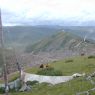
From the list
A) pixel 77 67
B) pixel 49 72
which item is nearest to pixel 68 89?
pixel 49 72

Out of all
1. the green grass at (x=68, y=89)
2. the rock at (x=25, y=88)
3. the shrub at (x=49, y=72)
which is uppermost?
the green grass at (x=68, y=89)

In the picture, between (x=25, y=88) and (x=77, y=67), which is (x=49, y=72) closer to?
(x=77, y=67)

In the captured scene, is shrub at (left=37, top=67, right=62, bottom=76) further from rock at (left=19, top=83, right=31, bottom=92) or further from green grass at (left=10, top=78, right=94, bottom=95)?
green grass at (left=10, top=78, right=94, bottom=95)

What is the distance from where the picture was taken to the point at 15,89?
5534 centimetres

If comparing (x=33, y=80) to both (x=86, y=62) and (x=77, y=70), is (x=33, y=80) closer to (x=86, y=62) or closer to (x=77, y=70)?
(x=77, y=70)

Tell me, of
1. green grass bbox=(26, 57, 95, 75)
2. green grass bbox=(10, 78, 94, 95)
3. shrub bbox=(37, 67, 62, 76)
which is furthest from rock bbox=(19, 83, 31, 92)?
green grass bbox=(26, 57, 95, 75)

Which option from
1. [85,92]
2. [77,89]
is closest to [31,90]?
[77,89]

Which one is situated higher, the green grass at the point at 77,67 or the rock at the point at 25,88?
the green grass at the point at 77,67

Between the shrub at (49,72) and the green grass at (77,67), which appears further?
the green grass at (77,67)

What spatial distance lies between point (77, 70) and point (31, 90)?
515 inches

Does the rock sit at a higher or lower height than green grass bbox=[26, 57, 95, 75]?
lower

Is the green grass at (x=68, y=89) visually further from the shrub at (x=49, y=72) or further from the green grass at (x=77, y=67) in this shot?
the green grass at (x=77, y=67)

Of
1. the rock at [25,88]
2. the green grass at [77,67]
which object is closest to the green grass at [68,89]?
the rock at [25,88]

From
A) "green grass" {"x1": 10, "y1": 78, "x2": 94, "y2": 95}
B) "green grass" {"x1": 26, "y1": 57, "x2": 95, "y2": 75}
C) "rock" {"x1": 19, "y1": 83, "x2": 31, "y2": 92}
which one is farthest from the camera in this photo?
"green grass" {"x1": 26, "y1": 57, "x2": 95, "y2": 75}
